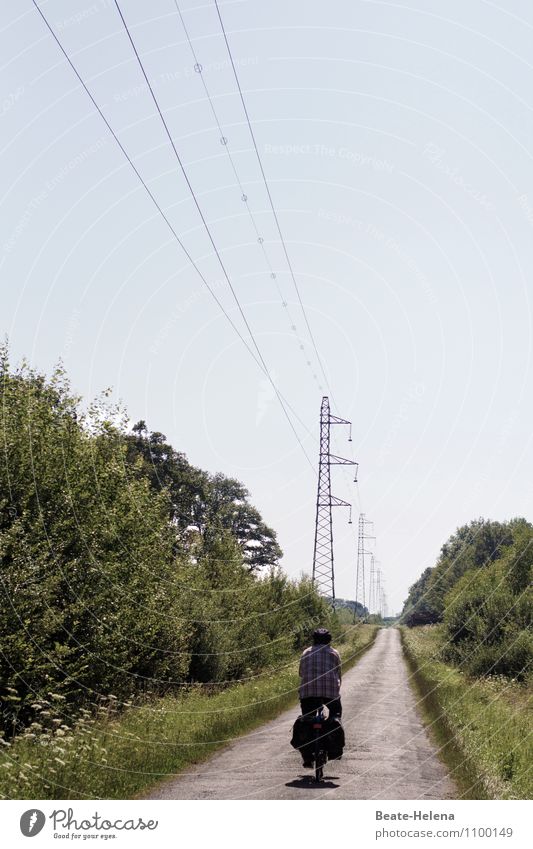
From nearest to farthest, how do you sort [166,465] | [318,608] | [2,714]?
[2,714]
[318,608]
[166,465]

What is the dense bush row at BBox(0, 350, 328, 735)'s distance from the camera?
740 inches

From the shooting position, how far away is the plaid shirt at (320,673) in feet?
45.9

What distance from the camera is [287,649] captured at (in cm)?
4978

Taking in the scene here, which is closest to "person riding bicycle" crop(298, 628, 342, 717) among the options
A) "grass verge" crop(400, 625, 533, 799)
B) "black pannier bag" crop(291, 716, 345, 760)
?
"black pannier bag" crop(291, 716, 345, 760)

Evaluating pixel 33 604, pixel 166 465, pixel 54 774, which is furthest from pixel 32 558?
pixel 166 465

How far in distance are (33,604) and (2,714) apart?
7.93 feet

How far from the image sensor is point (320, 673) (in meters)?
14.0

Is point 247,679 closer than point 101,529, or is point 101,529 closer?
point 101,529

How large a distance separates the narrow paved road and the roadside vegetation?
2.07ft

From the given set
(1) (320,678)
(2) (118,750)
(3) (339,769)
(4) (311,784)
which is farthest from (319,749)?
(2) (118,750)

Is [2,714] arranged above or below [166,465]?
below

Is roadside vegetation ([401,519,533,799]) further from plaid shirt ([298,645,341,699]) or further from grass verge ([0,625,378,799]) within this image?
grass verge ([0,625,378,799])

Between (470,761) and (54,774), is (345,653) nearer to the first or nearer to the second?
(470,761)

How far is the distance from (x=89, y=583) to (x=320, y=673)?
1156cm
